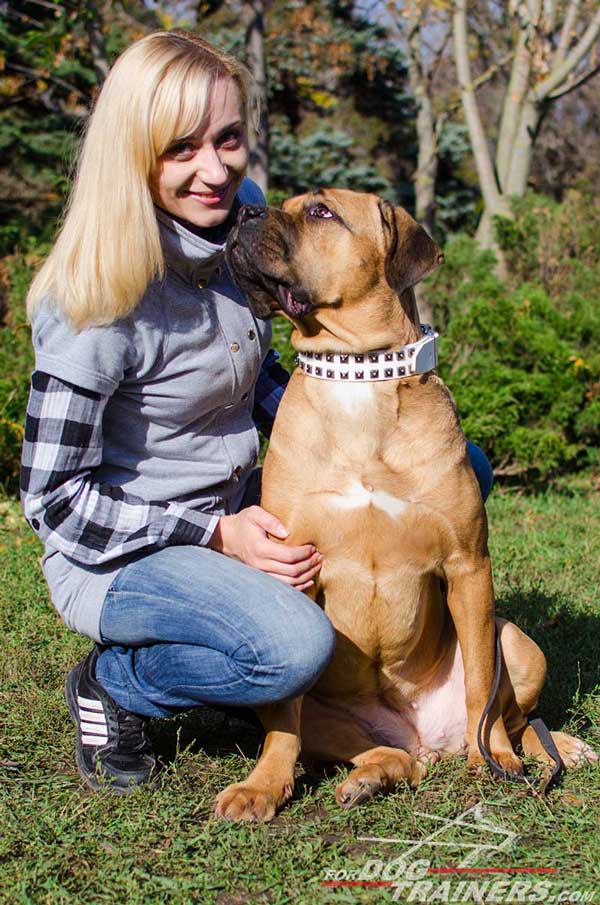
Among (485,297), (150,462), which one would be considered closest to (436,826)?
(150,462)

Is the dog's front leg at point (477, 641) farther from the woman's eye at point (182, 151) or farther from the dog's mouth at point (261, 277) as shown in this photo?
the woman's eye at point (182, 151)

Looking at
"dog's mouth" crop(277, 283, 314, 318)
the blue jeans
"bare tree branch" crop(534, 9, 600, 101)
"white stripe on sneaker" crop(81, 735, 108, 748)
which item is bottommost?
"white stripe on sneaker" crop(81, 735, 108, 748)

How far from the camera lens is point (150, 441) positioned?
315 cm

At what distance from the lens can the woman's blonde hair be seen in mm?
2910

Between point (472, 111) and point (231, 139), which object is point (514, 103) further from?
point (231, 139)

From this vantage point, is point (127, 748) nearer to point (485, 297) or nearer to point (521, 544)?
point (521, 544)

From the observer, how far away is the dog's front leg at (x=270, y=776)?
271 cm

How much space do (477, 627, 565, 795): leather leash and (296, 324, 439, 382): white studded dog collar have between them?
887 millimetres

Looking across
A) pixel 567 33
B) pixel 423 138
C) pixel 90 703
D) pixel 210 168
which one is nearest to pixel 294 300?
pixel 210 168

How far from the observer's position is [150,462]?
3.15m

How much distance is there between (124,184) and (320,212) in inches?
24.2

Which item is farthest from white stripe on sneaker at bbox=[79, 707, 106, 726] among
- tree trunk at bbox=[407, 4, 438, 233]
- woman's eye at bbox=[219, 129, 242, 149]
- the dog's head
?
tree trunk at bbox=[407, 4, 438, 233]

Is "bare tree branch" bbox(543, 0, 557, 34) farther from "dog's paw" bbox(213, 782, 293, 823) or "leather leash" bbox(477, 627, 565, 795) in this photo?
"dog's paw" bbox(213, 782, 293, 823)

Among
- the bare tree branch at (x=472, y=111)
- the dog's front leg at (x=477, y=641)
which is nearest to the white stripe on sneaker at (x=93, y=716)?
the dog's front leg at (x=477, y=641)
